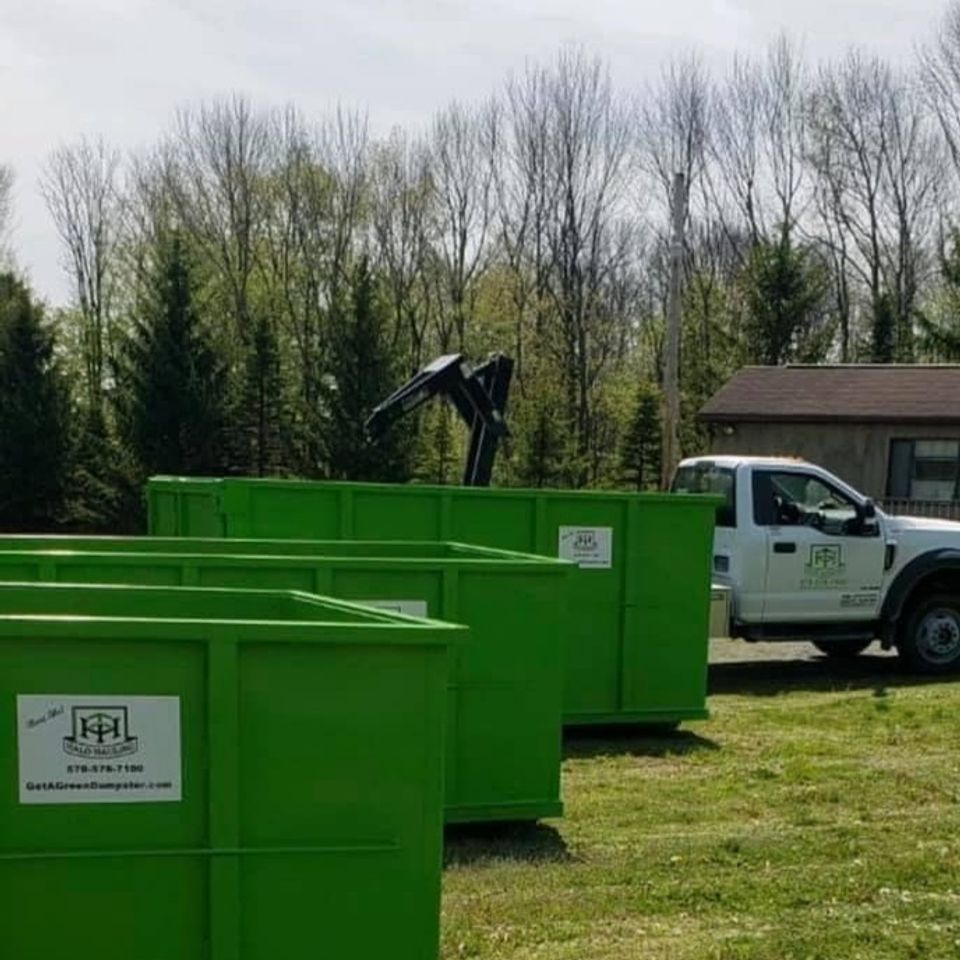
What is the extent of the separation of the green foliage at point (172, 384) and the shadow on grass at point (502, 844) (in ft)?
82.8

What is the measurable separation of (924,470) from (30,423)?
21.3 metres

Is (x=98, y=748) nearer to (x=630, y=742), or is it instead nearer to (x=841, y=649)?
(x=630, y=742)

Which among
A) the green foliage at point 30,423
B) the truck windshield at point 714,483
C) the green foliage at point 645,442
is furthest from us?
the green foliage at point 645,442

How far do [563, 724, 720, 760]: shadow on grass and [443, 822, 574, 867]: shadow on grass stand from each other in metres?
1.97

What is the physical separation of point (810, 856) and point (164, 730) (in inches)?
163

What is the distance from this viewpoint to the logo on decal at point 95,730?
3402 mm

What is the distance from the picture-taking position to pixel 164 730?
345 cm

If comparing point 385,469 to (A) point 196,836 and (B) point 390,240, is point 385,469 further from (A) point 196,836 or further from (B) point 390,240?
(A) point 196,836

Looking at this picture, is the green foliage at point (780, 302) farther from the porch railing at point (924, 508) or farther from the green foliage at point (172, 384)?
the green foliage at point (172, 384)

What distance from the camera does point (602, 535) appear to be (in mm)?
9516

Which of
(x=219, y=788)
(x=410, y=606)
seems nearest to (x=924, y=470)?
(x=410, y=606)

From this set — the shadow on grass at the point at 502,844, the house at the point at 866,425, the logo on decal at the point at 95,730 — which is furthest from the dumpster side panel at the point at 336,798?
the house at the point at 866,425


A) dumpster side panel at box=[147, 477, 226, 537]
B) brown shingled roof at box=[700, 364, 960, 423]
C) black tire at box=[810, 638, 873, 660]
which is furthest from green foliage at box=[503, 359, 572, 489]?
dumpster side panel at box=[147, 477, 226, 537]

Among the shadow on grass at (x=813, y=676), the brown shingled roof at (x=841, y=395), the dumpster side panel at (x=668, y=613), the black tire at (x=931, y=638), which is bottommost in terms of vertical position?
the shadow on grass at (x=813, y=676)
